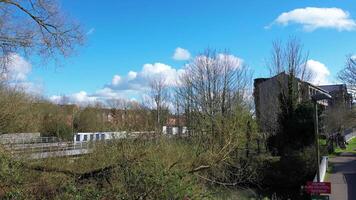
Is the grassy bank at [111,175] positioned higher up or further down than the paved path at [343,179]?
higher up

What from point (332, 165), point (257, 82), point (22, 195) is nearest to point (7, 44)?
point (22, 195)

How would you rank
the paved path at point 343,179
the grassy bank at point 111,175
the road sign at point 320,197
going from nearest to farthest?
the grassy bank at point 111,175
the road sign at point 320,197
the paved path at point 343,179

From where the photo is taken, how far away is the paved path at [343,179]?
2588 cm

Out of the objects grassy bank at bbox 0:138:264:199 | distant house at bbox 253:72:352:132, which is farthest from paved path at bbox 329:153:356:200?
grassy bank at bbox 0:138:264:199

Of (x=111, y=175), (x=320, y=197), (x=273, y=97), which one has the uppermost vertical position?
(x=273, y=97)

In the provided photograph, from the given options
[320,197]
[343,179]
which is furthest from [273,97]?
[320,197]

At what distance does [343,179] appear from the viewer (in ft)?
102

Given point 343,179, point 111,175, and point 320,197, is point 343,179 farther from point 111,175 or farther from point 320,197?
point 111,175

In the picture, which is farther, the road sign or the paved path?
the paved path

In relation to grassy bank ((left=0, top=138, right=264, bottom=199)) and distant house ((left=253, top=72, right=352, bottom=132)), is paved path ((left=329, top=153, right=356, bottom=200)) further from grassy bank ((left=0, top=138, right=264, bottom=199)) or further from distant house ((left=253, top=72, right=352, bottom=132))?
grassy bank ((left=0, top=138, right=264, bottom=199))

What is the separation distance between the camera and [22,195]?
9.95m

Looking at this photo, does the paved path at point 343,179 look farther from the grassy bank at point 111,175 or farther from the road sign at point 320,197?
the grassy bank at point 111,175

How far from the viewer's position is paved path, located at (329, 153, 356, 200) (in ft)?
84.9

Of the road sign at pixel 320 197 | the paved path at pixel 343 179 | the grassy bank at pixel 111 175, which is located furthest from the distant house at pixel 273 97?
the grassy bank at pixel 111 175
